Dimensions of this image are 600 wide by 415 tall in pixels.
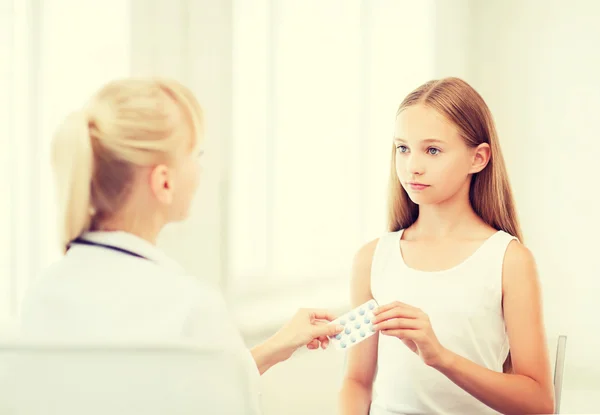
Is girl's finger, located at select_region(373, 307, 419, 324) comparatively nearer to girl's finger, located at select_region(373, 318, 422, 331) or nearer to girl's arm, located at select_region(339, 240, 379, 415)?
girl's finger, located at select_region(373, 318, 422, 331)

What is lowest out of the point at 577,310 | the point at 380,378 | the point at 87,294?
the point at 577,310

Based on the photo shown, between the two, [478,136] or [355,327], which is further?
[478,136]

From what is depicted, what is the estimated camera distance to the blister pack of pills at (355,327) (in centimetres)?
66

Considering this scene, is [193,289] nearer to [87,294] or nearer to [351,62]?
[87,294]

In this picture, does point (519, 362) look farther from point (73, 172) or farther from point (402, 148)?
point (73, 172)

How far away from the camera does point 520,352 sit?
0.75 m

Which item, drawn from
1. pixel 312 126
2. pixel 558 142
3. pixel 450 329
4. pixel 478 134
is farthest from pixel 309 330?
pixel 558 142

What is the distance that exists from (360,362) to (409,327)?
0.19 metres

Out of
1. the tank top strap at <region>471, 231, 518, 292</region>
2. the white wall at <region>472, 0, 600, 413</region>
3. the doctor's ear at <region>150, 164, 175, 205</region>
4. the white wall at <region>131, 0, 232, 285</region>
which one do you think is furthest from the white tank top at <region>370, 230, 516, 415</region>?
the white wall at <region>472, 0, 600, 413</region>

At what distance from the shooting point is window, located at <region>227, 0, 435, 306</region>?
1101 mm

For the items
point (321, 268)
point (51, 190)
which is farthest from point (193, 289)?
point (321, 268)

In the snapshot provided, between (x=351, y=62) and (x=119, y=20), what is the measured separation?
2.32 ft

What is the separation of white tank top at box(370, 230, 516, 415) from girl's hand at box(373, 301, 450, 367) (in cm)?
10

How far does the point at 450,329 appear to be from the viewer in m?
0.78
